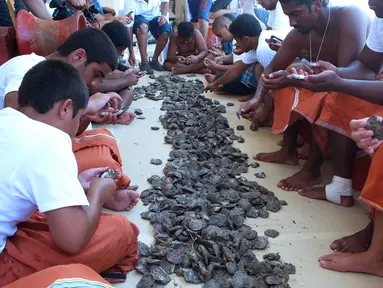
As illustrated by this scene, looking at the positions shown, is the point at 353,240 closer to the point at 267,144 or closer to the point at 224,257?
the point at 224,257

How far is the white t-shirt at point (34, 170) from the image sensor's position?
1.10 meters

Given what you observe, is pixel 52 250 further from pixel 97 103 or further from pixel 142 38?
pixel 142 38

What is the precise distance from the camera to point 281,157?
2.60m

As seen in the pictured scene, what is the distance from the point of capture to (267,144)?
9.57 ft

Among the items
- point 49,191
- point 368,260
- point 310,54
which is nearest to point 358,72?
point 310,54

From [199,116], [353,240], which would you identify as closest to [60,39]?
[199,116]

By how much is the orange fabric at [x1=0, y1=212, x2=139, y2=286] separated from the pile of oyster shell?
17 centimetres

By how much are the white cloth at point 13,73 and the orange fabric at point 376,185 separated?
1.50 meters

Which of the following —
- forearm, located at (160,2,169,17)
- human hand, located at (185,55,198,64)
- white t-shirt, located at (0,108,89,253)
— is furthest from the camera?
forearm, located at (160,2,169,17)

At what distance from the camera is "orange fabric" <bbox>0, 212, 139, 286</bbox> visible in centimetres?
123

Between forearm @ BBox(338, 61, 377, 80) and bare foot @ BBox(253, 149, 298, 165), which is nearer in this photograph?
forearm @ BBox(338, 61, 377, 80)

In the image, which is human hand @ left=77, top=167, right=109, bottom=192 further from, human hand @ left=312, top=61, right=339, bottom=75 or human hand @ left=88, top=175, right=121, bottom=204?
human hand @ left=312, top=61, right=339, bottom=75

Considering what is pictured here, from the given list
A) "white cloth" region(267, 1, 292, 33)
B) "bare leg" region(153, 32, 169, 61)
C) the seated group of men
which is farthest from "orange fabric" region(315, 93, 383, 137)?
"bare leg" region(153, 32, 169, 61)

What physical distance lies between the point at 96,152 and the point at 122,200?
29 centimetres
